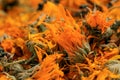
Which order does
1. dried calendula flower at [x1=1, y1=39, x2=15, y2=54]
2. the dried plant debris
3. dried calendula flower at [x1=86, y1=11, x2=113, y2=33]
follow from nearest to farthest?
the dried plant debris → dried calendula flower at [x1=86, y1=11, x2=113, y2=33] → dried calendula flower at [x1=1, y1=39, x2=15, y2=54]

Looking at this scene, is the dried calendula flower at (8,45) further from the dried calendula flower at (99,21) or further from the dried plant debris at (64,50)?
the dried calendula flower at (99,21)

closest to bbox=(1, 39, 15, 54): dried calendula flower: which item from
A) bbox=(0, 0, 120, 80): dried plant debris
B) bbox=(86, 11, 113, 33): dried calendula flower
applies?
bbox=(0, 0, 120, 80): dried plant debris

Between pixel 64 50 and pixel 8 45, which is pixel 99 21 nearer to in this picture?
pixel 64 50

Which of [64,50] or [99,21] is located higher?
[99,21]

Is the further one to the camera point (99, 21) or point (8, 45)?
point (8, 45)

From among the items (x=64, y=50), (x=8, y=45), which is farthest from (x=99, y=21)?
(x=8, y=45)

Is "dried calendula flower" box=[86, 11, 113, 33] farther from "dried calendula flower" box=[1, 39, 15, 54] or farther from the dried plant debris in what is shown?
"dried calendula flower" box=[1, 39, 15, 54]

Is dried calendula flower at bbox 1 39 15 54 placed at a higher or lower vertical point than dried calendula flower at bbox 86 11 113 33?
lower

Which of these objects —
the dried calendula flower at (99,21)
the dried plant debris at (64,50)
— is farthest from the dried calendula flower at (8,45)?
the dried calendula flower at (99,21)
